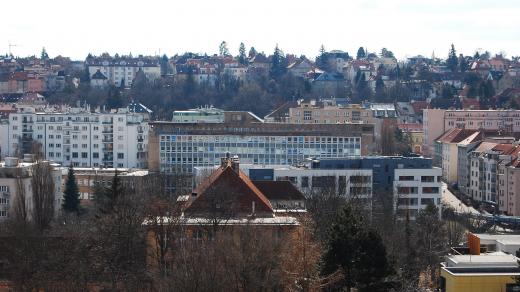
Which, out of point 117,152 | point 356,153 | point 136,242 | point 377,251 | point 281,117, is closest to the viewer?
point 377,251

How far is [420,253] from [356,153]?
1617 centimetres

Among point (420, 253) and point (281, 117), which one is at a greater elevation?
point (281, 117)

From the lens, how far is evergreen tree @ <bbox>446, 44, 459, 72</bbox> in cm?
7480

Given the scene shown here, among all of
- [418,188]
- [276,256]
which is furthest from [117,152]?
[276,256]

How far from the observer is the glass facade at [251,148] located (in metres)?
39.2

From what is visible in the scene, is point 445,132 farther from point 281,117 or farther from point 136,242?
point 136,242

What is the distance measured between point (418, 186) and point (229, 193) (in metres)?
11.7

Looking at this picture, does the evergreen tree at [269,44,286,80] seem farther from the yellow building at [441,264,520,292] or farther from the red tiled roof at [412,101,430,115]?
the yellow building at [441,264,520,292]

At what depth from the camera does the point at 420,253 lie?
902 inches

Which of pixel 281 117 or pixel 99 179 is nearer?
pixel 99 179

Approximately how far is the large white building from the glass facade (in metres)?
5.59

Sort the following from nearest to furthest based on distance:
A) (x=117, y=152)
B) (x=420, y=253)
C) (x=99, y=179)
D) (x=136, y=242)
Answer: (x=136, y=242), (x=420, y=253), (x=99, y=179), (x=117, y=152)

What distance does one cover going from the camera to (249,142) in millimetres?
39594

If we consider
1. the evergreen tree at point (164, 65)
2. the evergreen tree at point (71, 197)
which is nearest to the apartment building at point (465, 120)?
the evergreen tree at point (71, 197)
